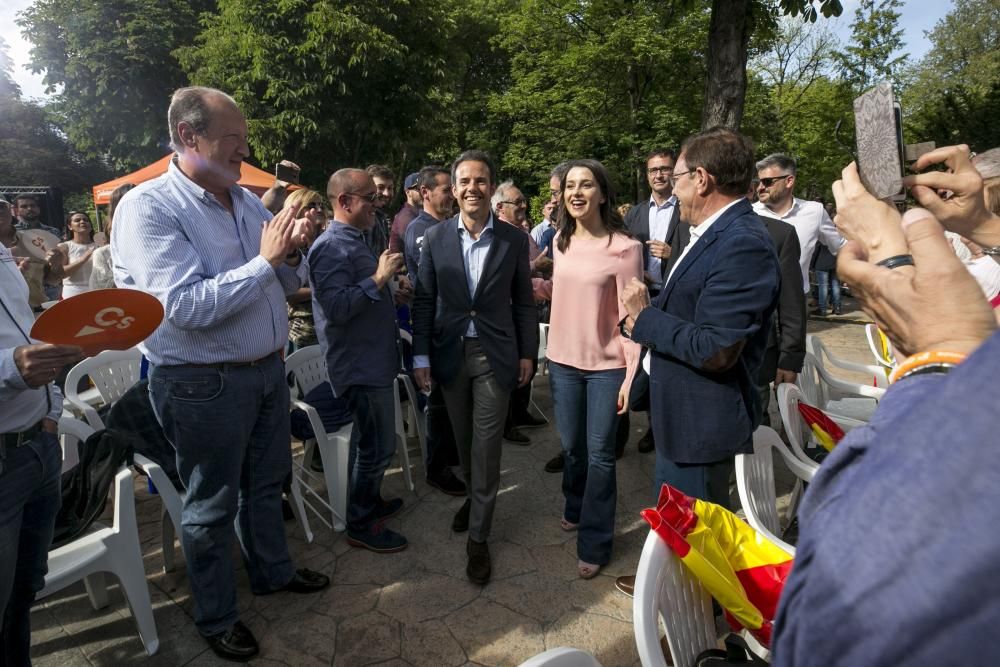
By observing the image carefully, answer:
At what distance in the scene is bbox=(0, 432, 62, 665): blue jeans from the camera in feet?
5.65

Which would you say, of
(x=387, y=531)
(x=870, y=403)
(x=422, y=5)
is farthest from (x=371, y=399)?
(x=422, y=5)

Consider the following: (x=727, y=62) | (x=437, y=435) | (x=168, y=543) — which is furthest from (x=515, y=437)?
(x=727, y=62)

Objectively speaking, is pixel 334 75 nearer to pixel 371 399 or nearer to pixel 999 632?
pixel 371 399

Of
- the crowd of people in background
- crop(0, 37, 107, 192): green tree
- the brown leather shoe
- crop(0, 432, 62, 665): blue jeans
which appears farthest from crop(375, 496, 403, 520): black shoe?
crop(0, 37, 107, 192): green tree

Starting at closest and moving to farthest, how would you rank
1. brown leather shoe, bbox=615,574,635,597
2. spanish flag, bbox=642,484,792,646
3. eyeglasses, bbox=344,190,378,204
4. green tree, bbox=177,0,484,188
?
1. spanish flag, bbox=642,484,792,646
2. brown leather shoe, bbox=615,574,635,597
3. eyeglasses, bbox=344,190,378,204
4. green tree, bbox=177,0,484,188

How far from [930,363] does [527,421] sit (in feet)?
14.7

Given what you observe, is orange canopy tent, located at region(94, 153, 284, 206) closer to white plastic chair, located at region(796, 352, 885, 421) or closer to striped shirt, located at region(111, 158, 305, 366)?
striped shirt, located at region(111, 158, 305, 366)

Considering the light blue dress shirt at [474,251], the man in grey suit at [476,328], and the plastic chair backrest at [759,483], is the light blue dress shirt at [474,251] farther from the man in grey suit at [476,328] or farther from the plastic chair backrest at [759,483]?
the plastic chair backrest at [759,483]

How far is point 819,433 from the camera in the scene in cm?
241

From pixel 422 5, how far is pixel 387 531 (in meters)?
16.2

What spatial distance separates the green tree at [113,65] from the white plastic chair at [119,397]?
56.5 feet

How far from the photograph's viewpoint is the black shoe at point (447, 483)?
3.84 m

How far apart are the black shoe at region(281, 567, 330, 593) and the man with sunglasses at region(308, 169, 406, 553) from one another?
13.7 inches

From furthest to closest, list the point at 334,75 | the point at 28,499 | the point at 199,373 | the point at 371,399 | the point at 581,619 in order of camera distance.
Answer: the point at 334,75
the point at 371,399
the point at 581,619
the point at 199,373
the point at 28,499
